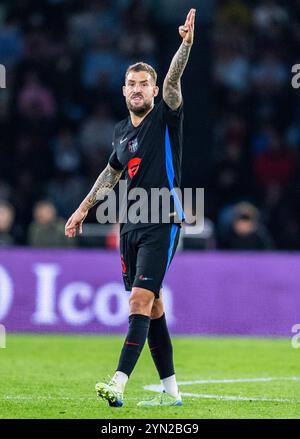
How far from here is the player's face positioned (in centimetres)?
782

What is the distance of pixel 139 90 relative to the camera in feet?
25.7

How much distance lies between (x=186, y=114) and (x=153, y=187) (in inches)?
353

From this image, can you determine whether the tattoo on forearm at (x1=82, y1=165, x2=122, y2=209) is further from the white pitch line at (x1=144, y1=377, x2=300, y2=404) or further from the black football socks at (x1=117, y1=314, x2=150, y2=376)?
the white pitch line at (x1=144, y1=377, x2=300, y2=404)

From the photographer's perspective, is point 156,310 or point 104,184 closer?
point 156,310

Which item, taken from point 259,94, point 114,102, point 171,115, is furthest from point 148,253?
point 259,94

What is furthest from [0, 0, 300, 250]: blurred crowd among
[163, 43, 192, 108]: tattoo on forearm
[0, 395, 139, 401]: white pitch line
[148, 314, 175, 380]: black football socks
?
[163, 43, 192, 108]: tattoo on forearm

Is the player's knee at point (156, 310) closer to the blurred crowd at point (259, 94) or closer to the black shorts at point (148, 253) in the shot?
the black shorts at point (148, 253)

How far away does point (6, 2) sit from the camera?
59.2 ft

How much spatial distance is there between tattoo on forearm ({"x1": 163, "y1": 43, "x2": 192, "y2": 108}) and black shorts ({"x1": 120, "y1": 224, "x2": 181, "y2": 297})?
844 mm

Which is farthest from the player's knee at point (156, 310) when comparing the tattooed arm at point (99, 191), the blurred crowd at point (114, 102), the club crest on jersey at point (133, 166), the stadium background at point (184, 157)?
the blurred crowd at point (114, 102)

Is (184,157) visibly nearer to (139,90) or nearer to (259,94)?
(259,94)

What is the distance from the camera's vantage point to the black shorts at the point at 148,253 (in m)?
7.70

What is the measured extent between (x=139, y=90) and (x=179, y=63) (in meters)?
0.35
